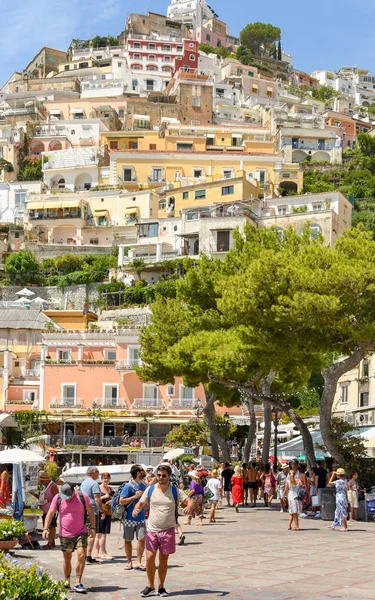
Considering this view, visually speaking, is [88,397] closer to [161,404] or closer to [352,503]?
[161,404]

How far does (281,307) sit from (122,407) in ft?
87.4

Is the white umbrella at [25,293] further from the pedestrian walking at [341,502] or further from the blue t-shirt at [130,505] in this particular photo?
the blue t-shirt at [130,505]

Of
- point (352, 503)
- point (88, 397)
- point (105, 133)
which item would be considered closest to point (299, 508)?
point (352, 503)

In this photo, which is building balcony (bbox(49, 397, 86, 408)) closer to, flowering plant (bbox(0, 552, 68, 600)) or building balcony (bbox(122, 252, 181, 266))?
building balcony (bbox(122, 252, 181, 266))

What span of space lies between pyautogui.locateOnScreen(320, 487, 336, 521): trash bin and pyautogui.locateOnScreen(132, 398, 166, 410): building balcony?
2688 cm

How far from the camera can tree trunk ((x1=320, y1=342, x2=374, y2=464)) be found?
23.9m

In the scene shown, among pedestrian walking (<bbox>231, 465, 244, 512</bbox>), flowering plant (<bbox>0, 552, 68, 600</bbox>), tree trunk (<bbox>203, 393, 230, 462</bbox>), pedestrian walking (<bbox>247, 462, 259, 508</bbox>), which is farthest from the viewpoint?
tree trunk (<bbox>203, 393, 230, 462</bbox>)

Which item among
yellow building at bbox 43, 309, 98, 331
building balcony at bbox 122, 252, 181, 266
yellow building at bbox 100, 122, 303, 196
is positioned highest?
yellow building at bbox 100, 122, 303, 196

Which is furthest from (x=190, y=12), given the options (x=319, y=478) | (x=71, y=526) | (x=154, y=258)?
(x=71, y=526)

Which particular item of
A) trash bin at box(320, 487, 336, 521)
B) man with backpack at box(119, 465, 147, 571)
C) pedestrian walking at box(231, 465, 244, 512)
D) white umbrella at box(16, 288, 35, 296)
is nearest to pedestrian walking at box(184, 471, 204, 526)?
trash bin at box(320, 487, 336, 521)

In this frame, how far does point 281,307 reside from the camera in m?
22.8

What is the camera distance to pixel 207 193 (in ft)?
249

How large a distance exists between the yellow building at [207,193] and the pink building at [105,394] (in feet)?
86.2

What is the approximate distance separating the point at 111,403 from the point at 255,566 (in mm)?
35358
